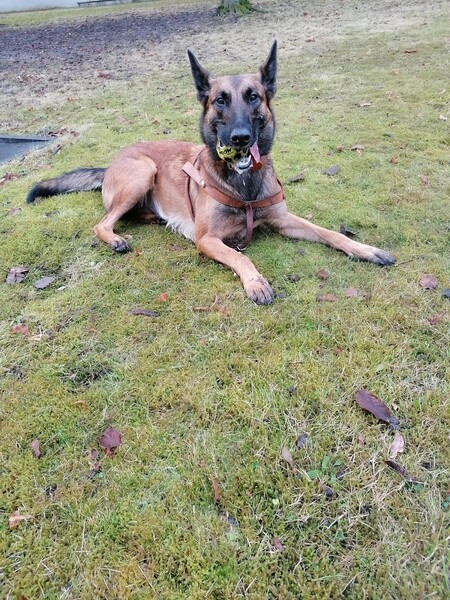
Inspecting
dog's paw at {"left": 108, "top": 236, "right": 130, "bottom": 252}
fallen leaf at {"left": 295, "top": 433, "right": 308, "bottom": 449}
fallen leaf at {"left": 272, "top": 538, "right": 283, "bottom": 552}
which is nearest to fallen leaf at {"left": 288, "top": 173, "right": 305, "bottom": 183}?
dog's paw at {"left": 108, "top": 236, "right": 130, "bottom": 252}

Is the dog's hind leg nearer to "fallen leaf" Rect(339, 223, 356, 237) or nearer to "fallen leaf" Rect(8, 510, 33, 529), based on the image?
"fallen leaf" Rect(339, 223, 356, 237)

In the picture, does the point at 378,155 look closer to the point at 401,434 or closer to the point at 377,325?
the point at 377,325

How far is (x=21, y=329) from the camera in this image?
2920mm

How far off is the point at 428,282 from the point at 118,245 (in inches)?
99.1

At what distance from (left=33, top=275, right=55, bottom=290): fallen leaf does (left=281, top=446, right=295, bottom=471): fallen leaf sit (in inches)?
92.7

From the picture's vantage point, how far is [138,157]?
434cm

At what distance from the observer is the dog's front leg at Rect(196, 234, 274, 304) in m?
2.96

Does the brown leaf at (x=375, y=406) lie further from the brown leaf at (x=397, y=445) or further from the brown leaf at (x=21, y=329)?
the brown leaf at (x=21, y=329)

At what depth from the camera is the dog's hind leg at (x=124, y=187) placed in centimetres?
399

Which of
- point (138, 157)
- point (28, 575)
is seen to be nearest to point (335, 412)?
point (28, 575)

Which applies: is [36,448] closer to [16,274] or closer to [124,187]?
[16,274]

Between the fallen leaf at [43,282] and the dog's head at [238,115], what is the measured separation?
1.71 metres

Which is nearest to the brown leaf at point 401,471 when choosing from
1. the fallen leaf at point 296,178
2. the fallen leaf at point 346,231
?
the fallen leaf at point 346,231

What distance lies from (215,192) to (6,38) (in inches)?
766
